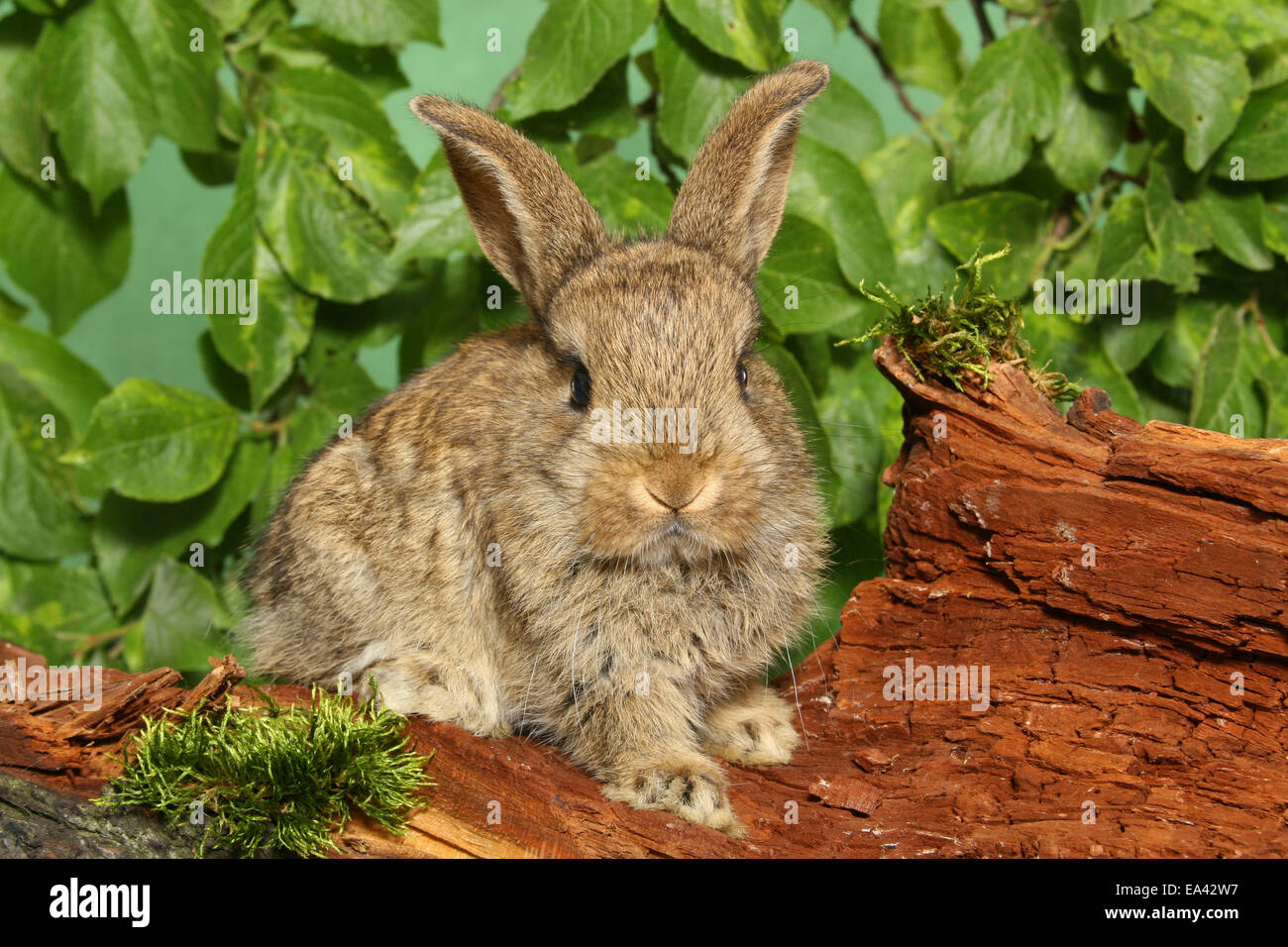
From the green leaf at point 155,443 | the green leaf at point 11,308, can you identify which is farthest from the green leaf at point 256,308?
the green leaf at point 11,308

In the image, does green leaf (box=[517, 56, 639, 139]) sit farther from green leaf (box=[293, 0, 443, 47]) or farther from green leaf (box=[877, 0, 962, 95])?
green leaf (box=[877, 0, 962, 95])

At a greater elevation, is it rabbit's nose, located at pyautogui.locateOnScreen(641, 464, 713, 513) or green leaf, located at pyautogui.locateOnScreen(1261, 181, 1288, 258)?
green leaf, located at pyautogui.locateOnScreen(1261, 181, 1288, 258)

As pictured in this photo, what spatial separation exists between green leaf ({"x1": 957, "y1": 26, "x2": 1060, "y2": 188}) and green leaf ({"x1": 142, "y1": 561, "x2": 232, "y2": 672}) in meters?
2.71

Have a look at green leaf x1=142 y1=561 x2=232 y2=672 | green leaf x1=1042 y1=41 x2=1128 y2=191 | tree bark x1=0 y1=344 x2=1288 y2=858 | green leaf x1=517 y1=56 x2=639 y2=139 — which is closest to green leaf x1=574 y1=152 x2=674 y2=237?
green leaf x1=517 y1=56 x2=639 y2=139

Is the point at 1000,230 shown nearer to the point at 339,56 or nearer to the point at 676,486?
the point at 676,486

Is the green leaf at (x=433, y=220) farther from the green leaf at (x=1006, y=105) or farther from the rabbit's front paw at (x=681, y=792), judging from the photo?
the rabbit's front paw at (x=681, y=792)

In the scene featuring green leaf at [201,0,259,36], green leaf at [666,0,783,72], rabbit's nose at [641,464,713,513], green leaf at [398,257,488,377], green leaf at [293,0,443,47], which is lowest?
rabbit's nose at [641,464,713,513]

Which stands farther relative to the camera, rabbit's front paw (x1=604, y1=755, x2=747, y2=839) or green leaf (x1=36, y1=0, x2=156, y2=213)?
green leaf (x1=36, y1=0, x2=156, y2=213)

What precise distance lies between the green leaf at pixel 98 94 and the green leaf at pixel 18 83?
0.21 m

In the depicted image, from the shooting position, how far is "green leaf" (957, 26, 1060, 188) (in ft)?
11.4

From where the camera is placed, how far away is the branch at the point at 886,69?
3.83 meters

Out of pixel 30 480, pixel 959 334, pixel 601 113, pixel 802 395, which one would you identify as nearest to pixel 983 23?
pixel 601 113

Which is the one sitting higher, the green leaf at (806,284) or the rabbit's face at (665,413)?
the green leaf at (806,284)

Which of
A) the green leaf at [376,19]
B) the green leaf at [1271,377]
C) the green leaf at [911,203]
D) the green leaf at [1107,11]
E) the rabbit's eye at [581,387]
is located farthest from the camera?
the green leaf at [911,203]
